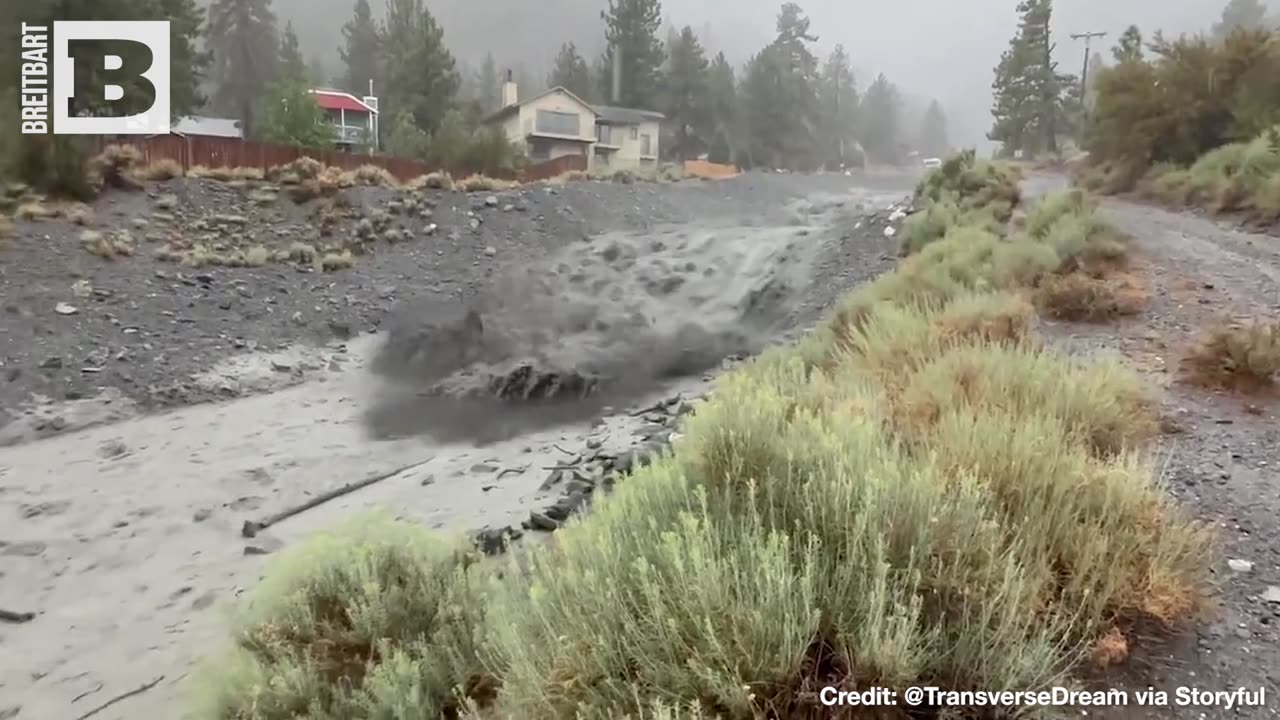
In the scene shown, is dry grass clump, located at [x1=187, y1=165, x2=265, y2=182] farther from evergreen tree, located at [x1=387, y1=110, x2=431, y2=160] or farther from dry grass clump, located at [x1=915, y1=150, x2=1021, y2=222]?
dry grass clump, located at [x1=915, y1=150, x2=1021, y2=222]

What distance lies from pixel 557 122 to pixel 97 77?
22.6 meters

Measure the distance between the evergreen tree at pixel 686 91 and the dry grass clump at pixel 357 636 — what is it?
4452 cm

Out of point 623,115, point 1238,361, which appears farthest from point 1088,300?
point 623,115

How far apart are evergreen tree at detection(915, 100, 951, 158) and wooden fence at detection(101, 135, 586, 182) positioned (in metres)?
58.1

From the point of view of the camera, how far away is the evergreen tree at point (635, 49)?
4319 centimetres

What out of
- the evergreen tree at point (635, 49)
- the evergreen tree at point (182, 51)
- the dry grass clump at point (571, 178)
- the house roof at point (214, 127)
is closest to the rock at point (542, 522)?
the dry grass clump at point (571, 178)

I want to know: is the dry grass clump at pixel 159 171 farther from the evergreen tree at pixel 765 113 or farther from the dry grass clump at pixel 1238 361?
the evergreen tree at pixel 765 113

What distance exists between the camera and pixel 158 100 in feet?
80.4

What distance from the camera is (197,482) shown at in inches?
313

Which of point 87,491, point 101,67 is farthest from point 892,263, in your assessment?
point 101,67

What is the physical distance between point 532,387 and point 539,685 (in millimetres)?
8848

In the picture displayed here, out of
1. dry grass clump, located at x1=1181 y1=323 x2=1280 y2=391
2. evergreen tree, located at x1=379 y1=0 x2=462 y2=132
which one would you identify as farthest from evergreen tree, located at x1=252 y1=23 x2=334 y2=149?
dry grass clump, located at x1=1181 y1=323 x2=1280 y2=391

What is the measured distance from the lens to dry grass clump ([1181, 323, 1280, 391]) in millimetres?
5250

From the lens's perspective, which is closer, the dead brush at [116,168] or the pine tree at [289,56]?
the dead brush at [116,168]
